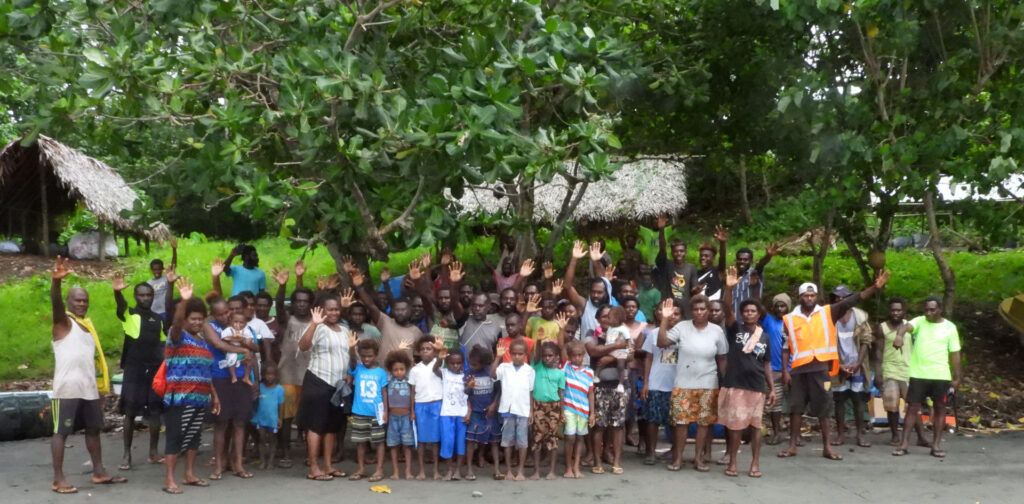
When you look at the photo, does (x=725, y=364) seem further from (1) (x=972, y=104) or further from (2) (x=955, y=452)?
(1) (x=972, y=104)

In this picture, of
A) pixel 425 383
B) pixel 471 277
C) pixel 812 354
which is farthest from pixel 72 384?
pixel 471 277

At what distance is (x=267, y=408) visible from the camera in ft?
27.6

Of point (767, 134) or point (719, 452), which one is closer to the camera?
point (719, 452)

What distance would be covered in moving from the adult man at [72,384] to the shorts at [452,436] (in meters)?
2.52

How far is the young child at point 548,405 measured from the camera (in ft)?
26.9

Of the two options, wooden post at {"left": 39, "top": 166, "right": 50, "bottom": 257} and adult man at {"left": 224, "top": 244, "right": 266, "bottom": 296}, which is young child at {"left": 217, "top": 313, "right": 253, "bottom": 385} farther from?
wooden post at {"left": 39, "top": 166, "right": 50, "bottom": 257}

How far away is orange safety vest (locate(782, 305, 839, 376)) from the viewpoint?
9062 millimetres

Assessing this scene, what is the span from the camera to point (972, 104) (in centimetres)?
1023

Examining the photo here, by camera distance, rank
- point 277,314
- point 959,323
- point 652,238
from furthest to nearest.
A: point 652,238 → point 959,323 → point 277,314

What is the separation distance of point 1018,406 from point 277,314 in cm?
787

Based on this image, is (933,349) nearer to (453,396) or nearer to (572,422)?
(572,422)

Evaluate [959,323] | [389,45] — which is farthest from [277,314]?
[959,323]

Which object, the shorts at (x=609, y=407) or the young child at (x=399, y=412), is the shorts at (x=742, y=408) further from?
the young child at (x=399, y=412)

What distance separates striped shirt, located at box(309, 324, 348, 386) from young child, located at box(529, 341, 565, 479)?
156 cm
